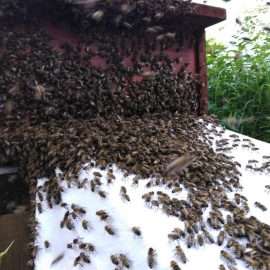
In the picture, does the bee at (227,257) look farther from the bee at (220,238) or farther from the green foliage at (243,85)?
the green foliage at (243,85)

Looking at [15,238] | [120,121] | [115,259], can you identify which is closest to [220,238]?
[115,259]

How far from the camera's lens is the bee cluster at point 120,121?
82.9 inches

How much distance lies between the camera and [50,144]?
2.75 m

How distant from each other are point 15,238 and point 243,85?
15.6ft

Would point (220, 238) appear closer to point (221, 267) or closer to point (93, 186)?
point (221, 267)

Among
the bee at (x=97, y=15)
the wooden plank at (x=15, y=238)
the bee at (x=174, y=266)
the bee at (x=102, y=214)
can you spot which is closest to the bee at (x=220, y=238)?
the bee at (x=174, y=266)

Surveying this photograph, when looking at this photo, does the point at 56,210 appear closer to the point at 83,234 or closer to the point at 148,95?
the point at 83,234

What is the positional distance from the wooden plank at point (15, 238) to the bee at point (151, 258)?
1311mm

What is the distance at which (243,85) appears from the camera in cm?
615

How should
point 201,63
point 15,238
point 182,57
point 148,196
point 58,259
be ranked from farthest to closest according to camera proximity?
point 201,63
point 182,57
point 15,238
point 148,196
point 58,259

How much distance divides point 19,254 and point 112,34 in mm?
2493

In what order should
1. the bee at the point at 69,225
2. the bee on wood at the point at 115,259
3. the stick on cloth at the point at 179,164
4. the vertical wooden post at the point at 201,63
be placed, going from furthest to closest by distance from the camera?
the vertical wooden post at the point at 201,63, the stick on cloth at the point at 179,164, the bee at the point at 69,225, the bee on wood at the point at 115,259

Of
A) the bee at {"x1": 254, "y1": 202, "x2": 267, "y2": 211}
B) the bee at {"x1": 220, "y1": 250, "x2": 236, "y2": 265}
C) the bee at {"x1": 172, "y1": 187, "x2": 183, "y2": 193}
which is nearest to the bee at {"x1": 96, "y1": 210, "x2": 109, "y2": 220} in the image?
the bee at {"x1": 172, "y1": 187, "x2": 183, "y2": 193}

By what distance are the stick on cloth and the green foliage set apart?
3.23 metres
